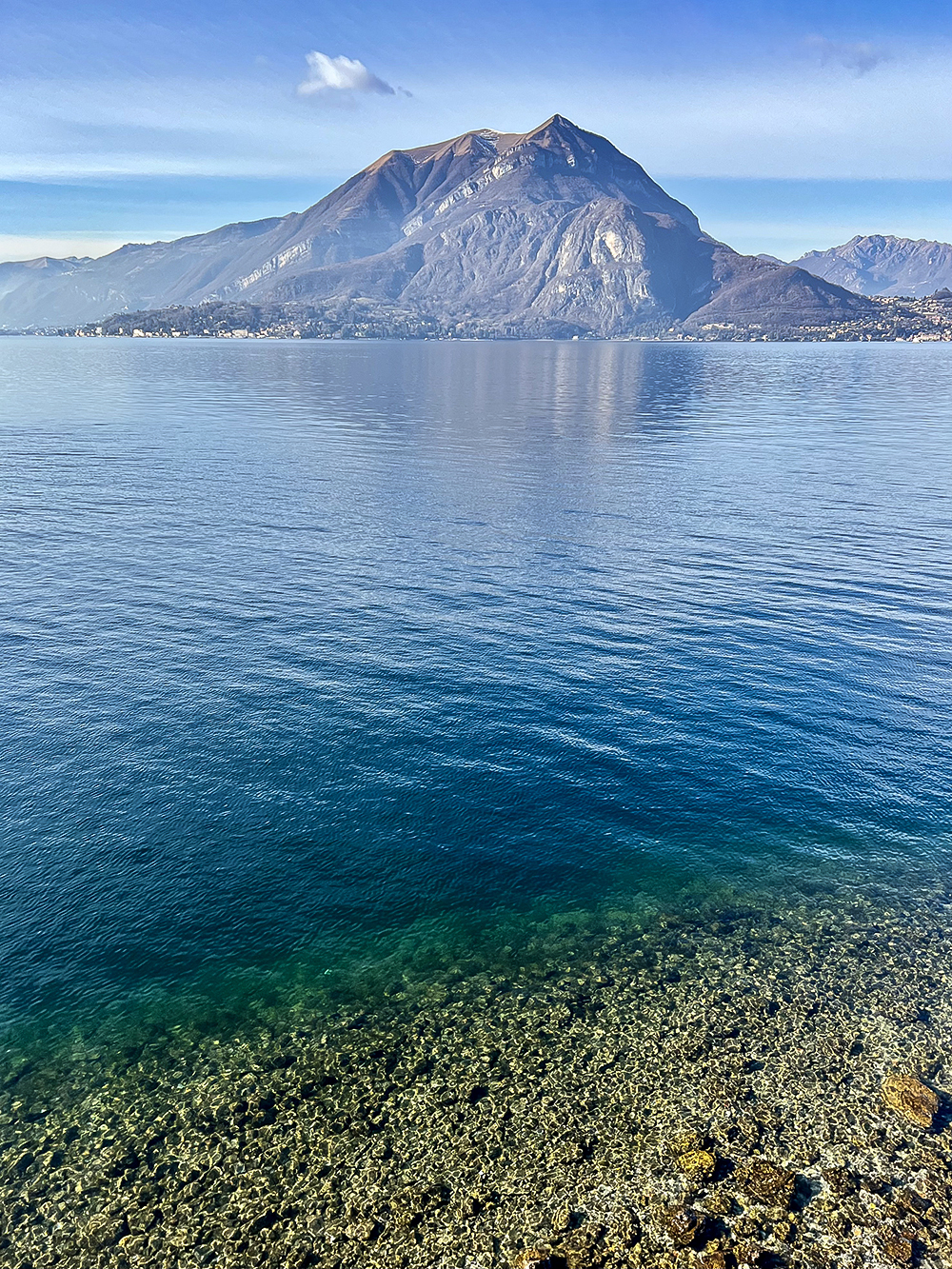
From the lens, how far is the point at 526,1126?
1989cm

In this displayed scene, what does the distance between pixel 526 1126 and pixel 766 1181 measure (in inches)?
224

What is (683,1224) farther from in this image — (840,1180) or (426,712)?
(426,712)

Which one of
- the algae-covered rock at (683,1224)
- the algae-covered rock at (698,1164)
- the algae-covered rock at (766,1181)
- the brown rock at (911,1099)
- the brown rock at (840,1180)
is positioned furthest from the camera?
the brown rock at (911,1099)

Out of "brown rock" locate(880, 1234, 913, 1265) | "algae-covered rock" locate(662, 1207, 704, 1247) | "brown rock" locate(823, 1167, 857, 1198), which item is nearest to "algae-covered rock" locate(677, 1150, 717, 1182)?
"algae-covered rock" locate(662, 1207, 704, 1247)

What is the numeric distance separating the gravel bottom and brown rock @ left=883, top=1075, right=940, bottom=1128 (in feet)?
0.17

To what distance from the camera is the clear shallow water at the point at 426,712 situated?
28.4 metres

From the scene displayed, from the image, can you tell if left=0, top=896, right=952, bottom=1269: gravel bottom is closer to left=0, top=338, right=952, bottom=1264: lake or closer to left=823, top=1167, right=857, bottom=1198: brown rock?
left=823, top=1167, right=857, bottom=1198: brown rock

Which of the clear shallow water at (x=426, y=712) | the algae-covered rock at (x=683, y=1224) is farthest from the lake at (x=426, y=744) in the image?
the algae-covered rock at (x=683, y=1224)

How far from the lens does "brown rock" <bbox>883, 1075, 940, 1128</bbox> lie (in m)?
20.3

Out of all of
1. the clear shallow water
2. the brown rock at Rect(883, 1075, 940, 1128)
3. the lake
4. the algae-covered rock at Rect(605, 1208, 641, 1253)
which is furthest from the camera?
the clear shallow water

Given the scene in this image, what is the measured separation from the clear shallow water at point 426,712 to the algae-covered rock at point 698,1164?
9.52m

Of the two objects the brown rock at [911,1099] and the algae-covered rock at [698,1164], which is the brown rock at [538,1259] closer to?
the algae-covered rock at [698,1164]

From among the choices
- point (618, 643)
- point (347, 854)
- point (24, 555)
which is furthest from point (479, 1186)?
point (24, 555)

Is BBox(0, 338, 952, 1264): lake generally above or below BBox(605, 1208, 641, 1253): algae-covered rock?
above
